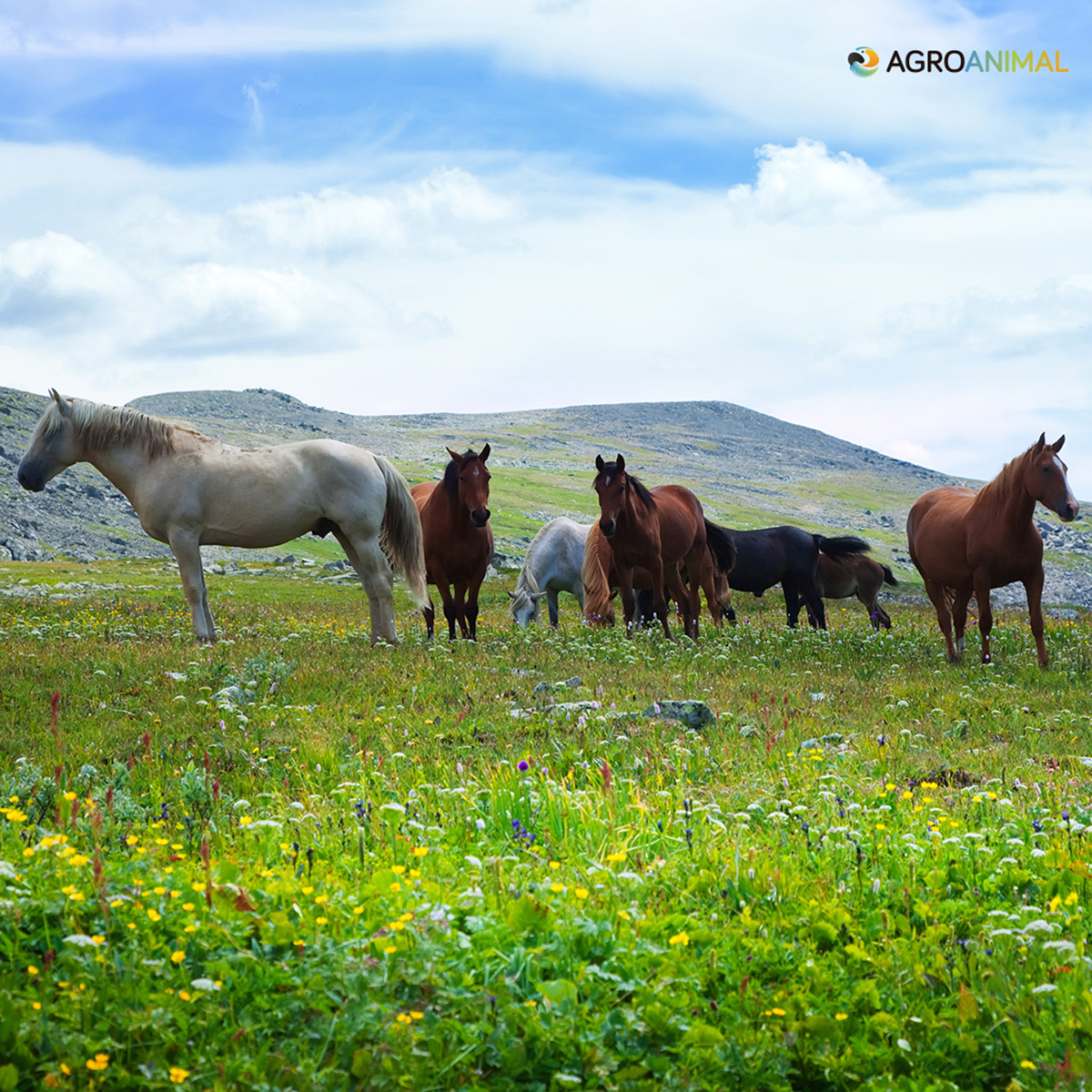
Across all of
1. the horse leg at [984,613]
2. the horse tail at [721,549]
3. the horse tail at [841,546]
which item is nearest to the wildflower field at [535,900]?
the horse leg at [984,613]

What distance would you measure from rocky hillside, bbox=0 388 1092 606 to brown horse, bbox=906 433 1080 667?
150 ft

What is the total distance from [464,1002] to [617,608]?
23845mm

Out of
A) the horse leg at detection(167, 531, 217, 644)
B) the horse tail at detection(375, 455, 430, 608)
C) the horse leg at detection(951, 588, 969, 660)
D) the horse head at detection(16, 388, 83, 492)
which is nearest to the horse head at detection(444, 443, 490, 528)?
the horse tail at detection(375, 455, 430, 608)

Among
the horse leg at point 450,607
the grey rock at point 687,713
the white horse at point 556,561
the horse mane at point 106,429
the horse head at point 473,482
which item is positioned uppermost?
the horse mane at point 106,429

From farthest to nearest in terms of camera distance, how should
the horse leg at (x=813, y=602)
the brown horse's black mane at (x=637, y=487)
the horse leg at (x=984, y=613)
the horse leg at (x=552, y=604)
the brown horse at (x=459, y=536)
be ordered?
1. the horse leg at (x=813, y=602)
2. the horse leg at (x=552, y=604)
3. the brown horse's black mane at (x=637, y=487)
4. the brown horse at (x=459, y=536)
5. the horse leg at (x=984, y=613)

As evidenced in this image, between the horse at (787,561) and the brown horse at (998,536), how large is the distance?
795 centimetres

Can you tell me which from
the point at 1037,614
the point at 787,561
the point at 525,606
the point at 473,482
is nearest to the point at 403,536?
the point at 473,482

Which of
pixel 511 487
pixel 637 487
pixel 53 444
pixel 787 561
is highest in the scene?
pixel 511 487

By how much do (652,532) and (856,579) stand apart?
12.3 metres

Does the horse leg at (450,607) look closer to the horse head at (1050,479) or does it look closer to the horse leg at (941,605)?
the horse leg at (941,605)

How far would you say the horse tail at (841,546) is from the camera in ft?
80.0

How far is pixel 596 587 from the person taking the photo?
19625mm

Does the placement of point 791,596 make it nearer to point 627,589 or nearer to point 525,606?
point 525,606

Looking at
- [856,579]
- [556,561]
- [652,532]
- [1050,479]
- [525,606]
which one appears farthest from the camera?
[856,579]
